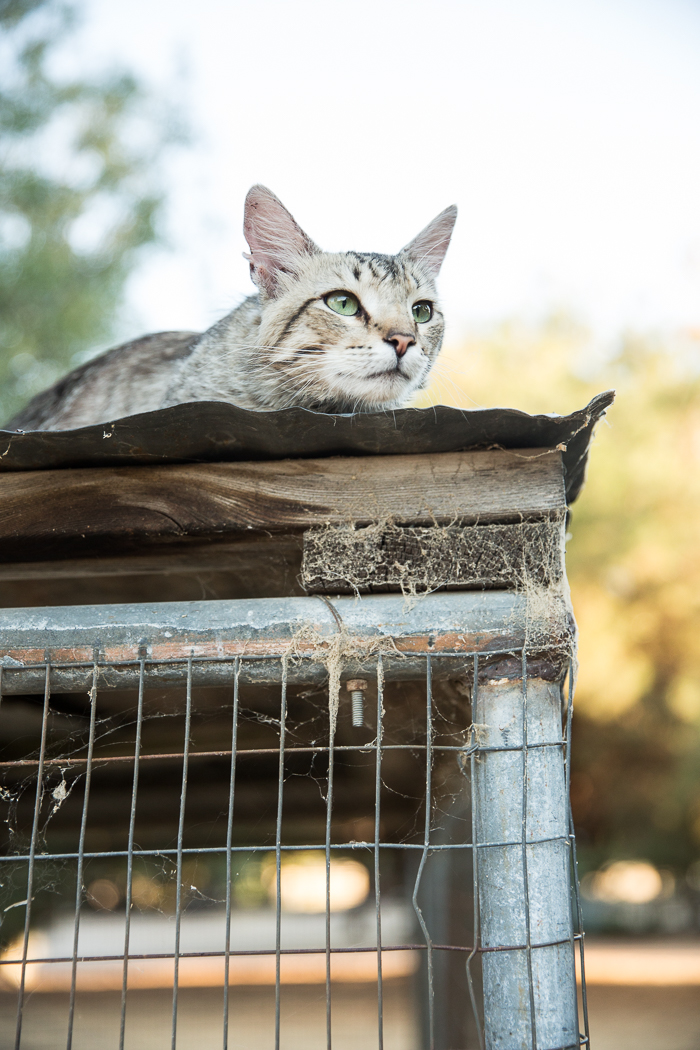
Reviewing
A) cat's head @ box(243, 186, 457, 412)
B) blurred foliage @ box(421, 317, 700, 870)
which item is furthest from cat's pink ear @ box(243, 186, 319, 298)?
blurred foliage @ box(421, 317, 700, 870)

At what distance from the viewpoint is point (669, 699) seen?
11805 mm

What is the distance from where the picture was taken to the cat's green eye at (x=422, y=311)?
106 inches

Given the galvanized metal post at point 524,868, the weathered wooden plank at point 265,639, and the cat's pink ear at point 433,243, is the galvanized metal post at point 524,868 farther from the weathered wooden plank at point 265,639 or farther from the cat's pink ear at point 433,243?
the cat's pink ear at point 433,243

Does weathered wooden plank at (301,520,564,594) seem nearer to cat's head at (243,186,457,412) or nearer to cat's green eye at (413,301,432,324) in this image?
cat's head at (243,186,457,412)

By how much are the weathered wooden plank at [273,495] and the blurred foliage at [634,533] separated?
8.94 m

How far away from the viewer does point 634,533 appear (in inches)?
441

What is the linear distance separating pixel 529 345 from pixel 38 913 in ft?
35.6

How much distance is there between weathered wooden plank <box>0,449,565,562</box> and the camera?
1.84 m

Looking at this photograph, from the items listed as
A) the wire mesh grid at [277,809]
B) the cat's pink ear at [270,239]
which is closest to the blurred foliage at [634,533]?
the wire mesh grid at [277,809]

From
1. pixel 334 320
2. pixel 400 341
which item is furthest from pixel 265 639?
pixel 334 320

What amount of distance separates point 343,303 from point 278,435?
0.87 meters

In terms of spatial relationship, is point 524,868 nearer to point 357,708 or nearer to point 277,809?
point 357,708

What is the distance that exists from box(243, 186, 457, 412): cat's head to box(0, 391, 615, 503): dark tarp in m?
0.48

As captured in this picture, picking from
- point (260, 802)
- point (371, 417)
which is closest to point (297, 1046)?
point (260, 802)
